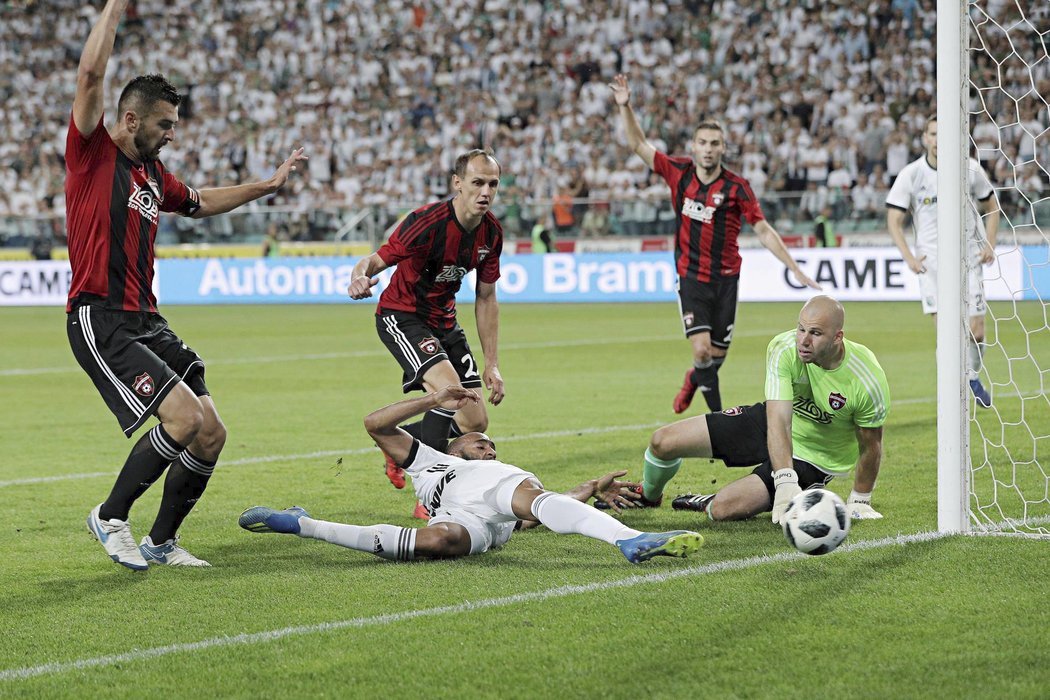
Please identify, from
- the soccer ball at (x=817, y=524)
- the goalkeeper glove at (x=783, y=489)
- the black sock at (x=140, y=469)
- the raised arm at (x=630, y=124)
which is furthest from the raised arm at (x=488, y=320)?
the raised arm at (x=630, y=124)

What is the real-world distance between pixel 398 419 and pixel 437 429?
120 cm

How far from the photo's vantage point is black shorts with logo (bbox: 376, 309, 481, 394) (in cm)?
709

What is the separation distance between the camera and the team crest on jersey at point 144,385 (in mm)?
5469

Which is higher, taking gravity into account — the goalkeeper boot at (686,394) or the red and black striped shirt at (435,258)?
the red and black striped shirt at (435,258)

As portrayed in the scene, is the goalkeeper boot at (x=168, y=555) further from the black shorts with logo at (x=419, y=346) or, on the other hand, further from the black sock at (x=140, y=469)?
the black shorts with logo at (x=419, y=346)

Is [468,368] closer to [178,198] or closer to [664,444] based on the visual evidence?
[664,444]

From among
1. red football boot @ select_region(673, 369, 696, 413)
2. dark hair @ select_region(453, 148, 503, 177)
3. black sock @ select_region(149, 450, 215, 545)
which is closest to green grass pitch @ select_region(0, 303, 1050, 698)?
black sock @ select_region(149, 450, 215, 545)

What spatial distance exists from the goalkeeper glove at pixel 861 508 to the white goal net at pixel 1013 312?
1.47ft

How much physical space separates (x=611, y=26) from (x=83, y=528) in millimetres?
24652

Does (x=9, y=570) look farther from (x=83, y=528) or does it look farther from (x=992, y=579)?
(x=992, y=579)

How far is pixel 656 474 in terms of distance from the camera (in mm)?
6699

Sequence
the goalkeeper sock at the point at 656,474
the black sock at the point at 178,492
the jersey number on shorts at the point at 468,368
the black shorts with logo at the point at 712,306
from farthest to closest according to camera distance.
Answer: the black shorts with logo at the point at 712,306 < the jersey number on shorts at the point at 468,368 < the goalkeeper sock at the point at 656,474 < the black sock at the point at 178,492

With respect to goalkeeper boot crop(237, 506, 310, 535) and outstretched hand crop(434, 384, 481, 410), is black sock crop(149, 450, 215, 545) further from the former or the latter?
outstretched hand crop(434, 384, 481, 410)

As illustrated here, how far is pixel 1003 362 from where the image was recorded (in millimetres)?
13531
